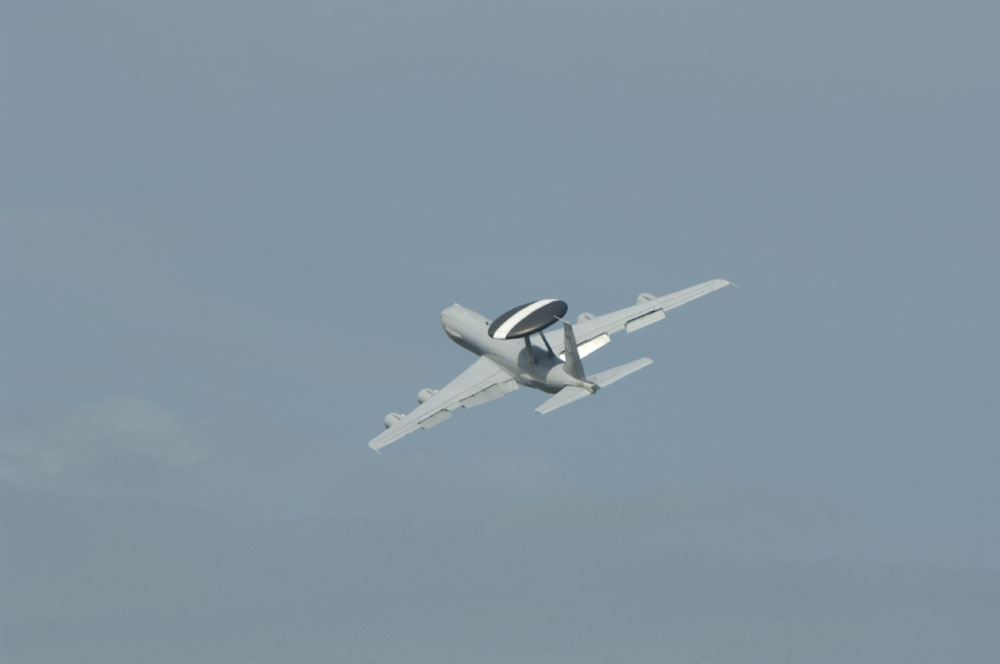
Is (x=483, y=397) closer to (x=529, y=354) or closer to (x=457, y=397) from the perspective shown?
(x=457, y=397)

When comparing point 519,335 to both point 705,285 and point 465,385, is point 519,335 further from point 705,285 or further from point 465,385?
point 705,285

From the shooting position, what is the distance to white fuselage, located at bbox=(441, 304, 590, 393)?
586 feet

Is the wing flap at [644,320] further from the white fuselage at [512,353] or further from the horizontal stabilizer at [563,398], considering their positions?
the horizontal stabilizer at [563,398]

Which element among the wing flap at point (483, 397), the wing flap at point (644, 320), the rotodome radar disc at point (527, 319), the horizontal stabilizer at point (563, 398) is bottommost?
the horizontal stabilizer at point (563, 398)

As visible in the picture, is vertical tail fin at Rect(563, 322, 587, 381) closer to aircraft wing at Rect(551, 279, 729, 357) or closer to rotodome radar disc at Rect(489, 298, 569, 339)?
rotodome radar disc at Rect(489, 298, 569, 339)

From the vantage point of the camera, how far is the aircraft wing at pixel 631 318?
628ft

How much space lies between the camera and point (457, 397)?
183 m

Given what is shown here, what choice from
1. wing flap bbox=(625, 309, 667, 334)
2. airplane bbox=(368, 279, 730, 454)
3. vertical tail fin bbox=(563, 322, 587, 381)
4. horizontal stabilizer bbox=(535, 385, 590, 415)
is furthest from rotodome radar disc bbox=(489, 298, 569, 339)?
wing flap bbox=(625, 309, 667, 334)

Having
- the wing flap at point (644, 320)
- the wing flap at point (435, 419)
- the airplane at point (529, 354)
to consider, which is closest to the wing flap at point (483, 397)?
the airplane at point (529, 354)

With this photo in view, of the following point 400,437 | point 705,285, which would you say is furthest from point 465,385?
point 705,285

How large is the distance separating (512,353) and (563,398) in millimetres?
16391

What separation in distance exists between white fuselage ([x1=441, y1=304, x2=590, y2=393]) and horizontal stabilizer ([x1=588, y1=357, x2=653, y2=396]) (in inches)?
46.9

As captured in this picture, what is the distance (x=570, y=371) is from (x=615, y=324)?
63.0 ft

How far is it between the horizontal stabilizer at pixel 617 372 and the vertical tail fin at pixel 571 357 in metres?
1.57
